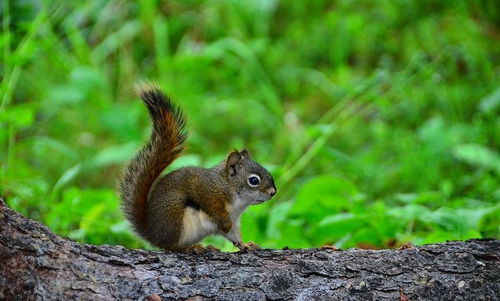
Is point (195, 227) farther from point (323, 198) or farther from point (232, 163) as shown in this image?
point (323, 198)

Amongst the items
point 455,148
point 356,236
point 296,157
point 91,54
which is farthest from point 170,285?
point 91,54

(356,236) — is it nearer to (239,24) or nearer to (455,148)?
(455,148)

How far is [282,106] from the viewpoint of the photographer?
4547 millimetres

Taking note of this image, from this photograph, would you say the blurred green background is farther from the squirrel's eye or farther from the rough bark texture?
the rough bark texture

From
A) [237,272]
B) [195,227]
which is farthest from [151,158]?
[237,272]

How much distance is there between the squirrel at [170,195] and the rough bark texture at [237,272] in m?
0.22

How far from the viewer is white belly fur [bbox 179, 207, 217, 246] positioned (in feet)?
6.52

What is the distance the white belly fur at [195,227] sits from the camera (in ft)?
6.52

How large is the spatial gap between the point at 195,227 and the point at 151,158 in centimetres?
22

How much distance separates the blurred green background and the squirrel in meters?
0.48

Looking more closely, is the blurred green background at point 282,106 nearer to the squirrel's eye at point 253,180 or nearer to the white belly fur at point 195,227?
the squirrel's eye at point 253,180

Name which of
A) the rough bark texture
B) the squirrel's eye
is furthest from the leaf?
the rough bark texture

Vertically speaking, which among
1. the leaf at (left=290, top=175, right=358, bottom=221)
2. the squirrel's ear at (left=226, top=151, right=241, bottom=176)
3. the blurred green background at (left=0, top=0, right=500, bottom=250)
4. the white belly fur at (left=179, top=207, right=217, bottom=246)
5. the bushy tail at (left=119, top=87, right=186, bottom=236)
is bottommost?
the white belly fur at (left=179, top=207, right=217, bottom=246)

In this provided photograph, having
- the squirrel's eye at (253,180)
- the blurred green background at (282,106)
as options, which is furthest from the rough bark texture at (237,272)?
the blurred green background at (282,106)
